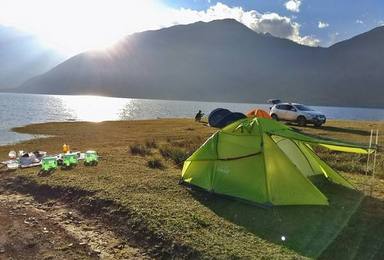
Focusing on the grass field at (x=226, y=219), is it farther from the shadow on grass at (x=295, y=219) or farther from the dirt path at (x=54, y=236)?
the dirt path at (x=54, y=236)

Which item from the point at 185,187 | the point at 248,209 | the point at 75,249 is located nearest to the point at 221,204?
the point at 248,209

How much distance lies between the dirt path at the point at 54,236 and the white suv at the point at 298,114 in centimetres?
2856

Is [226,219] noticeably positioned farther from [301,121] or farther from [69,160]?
[301,121]

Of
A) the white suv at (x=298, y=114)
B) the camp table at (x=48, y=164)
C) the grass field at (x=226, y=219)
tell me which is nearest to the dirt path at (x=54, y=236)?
the grass field at (x=226, y=219)

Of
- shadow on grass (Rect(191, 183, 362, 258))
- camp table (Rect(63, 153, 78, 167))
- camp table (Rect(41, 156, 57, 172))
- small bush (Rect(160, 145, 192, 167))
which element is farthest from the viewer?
small bush (Rect(160, 145, 192, 167))

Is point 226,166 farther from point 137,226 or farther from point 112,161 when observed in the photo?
point 112,161

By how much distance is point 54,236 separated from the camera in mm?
8922

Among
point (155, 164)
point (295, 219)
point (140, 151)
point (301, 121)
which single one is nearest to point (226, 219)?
point (295, 219)

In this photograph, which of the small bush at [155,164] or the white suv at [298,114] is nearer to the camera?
the small bush at [155,164]

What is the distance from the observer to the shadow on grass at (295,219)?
315 inches

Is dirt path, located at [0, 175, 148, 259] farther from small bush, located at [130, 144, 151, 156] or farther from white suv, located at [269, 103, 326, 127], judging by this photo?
white suv, located at [269, 103, 326, 127]

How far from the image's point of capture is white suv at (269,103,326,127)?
35.5m

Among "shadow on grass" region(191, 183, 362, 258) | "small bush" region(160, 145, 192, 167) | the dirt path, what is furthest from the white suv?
the dirt path

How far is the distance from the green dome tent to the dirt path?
3.48 metres
